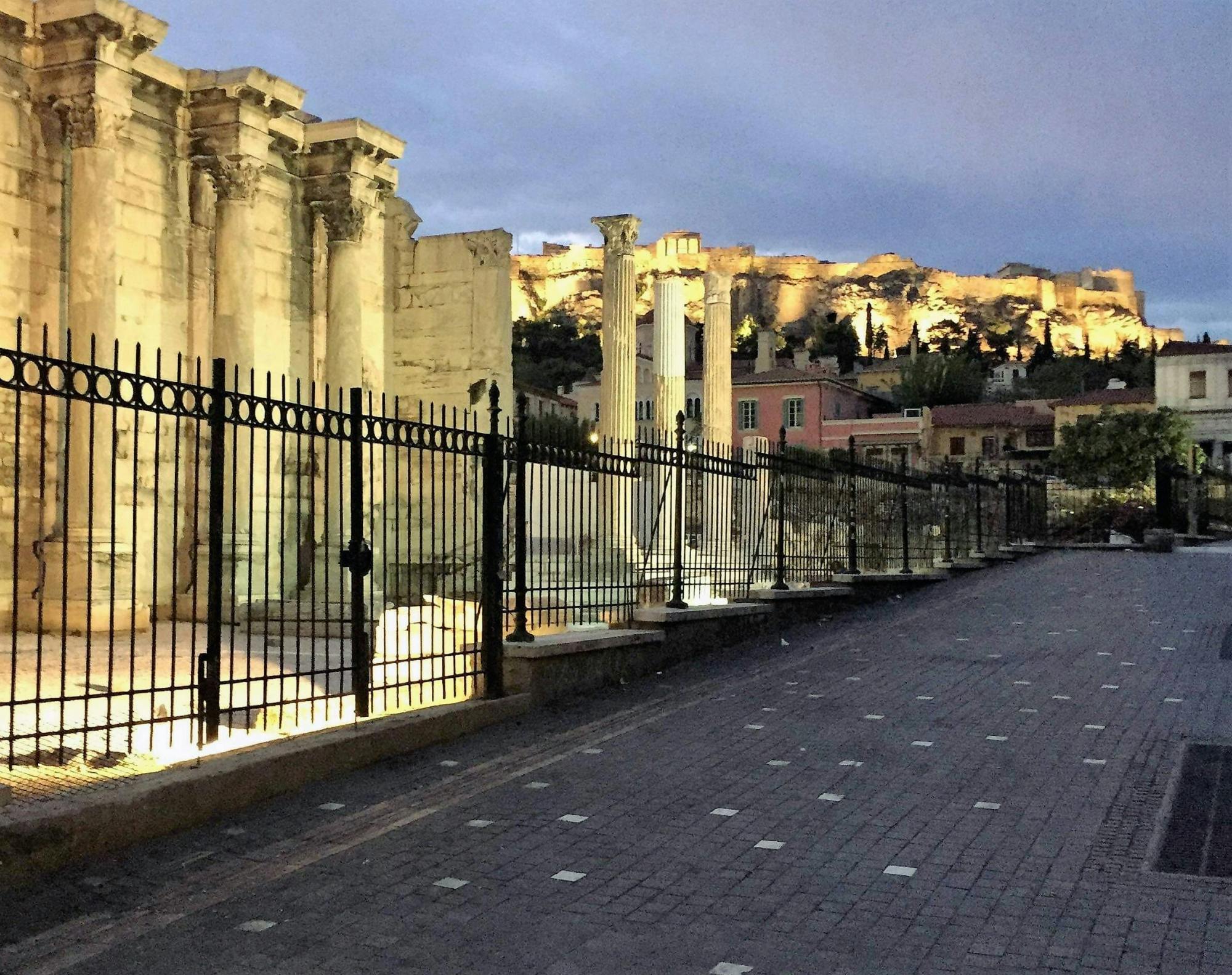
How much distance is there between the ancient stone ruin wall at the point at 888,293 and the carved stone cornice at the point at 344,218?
124407mm

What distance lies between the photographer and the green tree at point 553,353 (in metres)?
90.6

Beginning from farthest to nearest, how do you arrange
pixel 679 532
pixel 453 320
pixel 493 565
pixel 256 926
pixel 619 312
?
pixel 619 312 → pixel 453 320 → pixel 679 532 → pixel 493 565 → pixel 256 926

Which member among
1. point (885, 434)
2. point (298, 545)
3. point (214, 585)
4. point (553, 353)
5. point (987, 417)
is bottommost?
point (214, 585)

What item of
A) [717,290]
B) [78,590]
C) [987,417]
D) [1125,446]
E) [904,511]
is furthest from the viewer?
[987,417]

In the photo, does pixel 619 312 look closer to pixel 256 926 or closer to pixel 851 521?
pixel 851 521

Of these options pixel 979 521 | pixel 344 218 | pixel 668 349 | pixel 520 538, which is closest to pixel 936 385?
pixel 668 349

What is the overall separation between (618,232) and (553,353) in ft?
248

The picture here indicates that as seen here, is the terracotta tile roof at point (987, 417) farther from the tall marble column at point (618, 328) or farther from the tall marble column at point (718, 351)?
the tall marble column at point (618, 328)

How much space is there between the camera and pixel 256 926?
494 centimetres

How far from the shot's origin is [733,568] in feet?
49.2

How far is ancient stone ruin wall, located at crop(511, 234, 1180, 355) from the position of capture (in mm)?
142875

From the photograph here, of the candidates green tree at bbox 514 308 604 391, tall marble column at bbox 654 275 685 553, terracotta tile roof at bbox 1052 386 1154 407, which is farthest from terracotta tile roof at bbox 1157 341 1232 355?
tall marble column at bbox 654 275 685 553

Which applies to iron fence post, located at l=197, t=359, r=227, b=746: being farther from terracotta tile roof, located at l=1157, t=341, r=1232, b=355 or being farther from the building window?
terracotta tile roof, located at l=1157, t=341, r=1232, b=355

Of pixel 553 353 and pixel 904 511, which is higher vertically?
pixel 553 353
